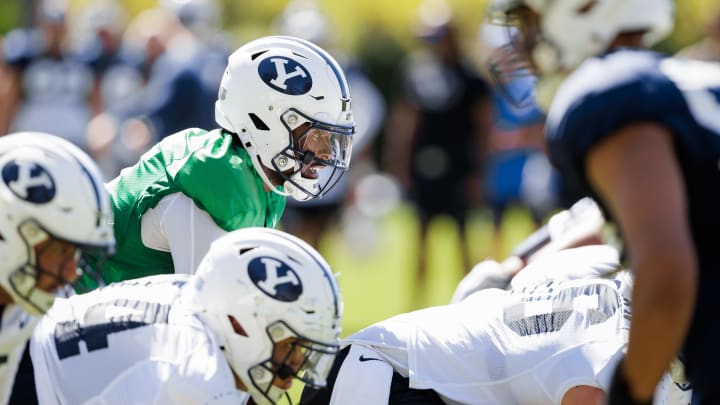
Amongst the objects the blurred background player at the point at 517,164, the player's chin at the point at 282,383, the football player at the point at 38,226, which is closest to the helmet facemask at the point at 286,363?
the player's chin at the point at 282,383

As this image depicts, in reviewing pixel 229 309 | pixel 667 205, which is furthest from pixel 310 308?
pixel 667 205

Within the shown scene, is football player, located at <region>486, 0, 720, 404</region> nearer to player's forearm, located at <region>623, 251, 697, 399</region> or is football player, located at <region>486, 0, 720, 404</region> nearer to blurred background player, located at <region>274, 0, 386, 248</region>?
player's forearm, located at <region>623, 251, 697, 399</region>

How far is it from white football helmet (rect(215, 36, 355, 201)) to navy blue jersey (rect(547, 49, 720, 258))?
1437mm

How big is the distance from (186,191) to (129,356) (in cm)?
86

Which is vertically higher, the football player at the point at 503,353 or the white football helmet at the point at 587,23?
the white football helmet at the point at 587,23

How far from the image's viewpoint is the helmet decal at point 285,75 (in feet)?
13.8

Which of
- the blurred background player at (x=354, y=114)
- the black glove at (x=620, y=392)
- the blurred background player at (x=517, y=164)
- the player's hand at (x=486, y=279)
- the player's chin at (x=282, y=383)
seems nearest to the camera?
the black glove at (x=620, y=392)

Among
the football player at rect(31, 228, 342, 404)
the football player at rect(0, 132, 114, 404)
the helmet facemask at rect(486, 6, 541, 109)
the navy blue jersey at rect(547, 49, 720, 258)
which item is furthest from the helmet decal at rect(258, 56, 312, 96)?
the navy blue jersey at rect(547, 49, 720, 258)

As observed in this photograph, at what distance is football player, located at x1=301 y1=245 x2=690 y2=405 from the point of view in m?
3.76

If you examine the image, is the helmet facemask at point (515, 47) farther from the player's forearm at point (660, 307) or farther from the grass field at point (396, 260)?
the grass field at point (396, 260)

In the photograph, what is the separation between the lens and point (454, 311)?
4059 mm

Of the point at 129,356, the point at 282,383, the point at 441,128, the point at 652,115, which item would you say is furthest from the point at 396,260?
the point at 652,115

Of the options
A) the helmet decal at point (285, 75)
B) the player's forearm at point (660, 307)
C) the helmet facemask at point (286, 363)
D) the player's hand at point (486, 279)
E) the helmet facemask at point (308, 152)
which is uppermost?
the helmet decal at point (285, 75)

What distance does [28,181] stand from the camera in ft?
10.1
